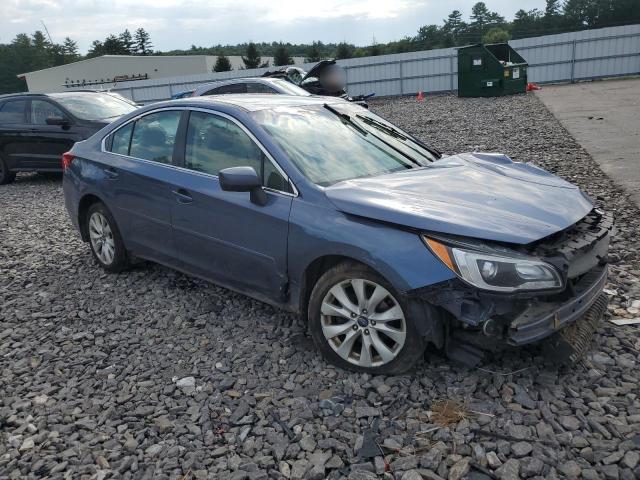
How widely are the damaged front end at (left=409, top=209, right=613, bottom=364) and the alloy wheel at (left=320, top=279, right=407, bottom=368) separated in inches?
9.8

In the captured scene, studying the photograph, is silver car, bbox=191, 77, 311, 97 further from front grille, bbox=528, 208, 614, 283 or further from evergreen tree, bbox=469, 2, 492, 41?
evergreen tree, bbox=469, 2, 492, 41

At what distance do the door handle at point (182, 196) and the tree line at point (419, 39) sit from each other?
42079 millimetres

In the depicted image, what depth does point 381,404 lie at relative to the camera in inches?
123

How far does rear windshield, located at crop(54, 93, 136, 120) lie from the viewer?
32.9 ft

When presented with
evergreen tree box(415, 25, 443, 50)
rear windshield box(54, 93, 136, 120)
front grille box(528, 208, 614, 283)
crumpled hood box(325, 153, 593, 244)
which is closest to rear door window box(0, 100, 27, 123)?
rear windshield box(54, 93, 136, 120)

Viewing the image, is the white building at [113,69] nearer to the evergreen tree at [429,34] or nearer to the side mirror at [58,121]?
the evergreen tree at [429,34]

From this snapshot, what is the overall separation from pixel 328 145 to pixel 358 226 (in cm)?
100

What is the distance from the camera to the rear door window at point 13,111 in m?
10.6

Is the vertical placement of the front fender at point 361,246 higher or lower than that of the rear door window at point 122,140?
lower

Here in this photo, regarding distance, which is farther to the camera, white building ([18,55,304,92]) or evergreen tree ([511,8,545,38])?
evergreen tree ([511,8,545,38])

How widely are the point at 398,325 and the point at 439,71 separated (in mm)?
23975

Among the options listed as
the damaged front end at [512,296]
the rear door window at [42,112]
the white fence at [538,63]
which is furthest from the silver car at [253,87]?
the white fence at [538,63]

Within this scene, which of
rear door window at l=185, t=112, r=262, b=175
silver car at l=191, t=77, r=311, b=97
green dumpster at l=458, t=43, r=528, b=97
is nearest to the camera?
rear door window at l=185, t=112, r=262, b=175

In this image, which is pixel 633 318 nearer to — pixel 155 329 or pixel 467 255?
pixel 467 255
